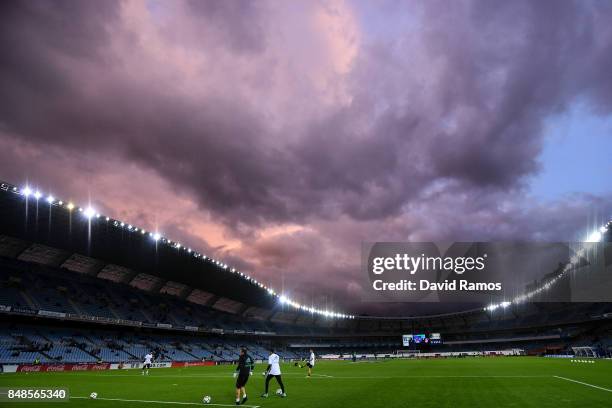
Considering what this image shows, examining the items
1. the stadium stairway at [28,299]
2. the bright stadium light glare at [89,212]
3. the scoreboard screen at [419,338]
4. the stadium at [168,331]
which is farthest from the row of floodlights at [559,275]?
the stadium stairway at [28,299]

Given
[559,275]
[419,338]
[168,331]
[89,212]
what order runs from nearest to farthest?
[89,212] < [168,331] < [419,338] < [559,275]

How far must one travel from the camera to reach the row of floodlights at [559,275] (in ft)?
239

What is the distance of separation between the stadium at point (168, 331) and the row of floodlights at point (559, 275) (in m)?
1.43

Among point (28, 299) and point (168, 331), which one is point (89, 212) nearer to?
point (28, 299)

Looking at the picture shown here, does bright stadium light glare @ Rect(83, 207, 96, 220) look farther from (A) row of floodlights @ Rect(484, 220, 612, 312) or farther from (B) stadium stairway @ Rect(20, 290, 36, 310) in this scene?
(A) row of floodlights @ Rect(484, 220, 612, 312)

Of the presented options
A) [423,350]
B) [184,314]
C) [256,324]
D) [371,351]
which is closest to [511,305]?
[423,350]

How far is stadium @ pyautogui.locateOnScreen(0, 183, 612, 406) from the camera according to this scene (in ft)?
73.4

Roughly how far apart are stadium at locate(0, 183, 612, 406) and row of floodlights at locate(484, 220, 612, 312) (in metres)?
1.43

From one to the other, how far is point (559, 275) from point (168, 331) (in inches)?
3663

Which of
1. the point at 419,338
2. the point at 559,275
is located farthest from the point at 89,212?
the point at 559,275

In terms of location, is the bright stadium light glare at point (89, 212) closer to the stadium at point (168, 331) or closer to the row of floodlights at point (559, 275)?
the stadium at point (168, 331)

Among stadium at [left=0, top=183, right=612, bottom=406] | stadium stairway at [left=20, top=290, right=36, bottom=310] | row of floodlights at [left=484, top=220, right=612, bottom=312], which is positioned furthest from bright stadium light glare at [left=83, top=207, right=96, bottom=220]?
row of floodlights at [left=484, top=220, right=612, bottom=312]

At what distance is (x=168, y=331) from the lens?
86.6 m

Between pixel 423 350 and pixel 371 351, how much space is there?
2115 centimetres
